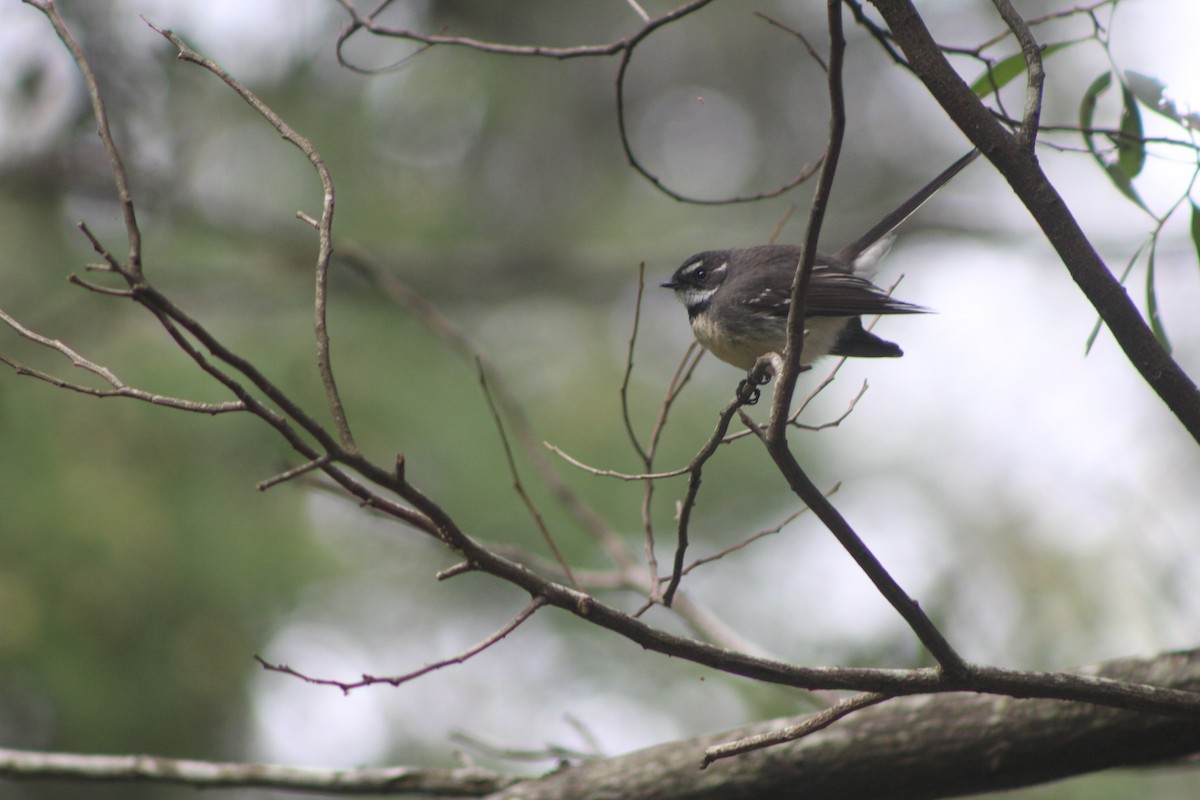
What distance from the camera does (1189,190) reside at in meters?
2.52

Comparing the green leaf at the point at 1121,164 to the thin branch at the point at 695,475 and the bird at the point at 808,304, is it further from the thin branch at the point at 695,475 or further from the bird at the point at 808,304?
the thin branch at the point at 695,475

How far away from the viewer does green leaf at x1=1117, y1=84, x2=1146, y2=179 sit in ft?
9.20

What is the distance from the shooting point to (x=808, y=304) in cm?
363

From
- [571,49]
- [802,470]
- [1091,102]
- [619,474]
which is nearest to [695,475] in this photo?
[802,470]

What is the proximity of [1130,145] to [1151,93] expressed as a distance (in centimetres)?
14

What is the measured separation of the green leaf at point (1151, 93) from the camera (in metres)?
2.64

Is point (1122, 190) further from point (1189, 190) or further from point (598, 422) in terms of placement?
point (598, 422)

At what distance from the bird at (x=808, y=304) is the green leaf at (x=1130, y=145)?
68 centimetres

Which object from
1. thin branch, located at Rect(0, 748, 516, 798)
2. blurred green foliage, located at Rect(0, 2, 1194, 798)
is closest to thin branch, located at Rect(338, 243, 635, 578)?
blurred green foliage, located at Rect(0, 2, 1194, 798)

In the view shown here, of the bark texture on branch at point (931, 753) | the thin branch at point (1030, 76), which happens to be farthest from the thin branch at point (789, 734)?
the thin branch at point (1030, 76)

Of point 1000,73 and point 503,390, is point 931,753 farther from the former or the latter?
point 503,390

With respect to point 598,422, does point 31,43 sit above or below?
above

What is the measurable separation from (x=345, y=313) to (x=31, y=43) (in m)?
3.36

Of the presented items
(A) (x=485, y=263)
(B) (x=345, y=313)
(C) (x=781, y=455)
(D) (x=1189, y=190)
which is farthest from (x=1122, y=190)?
(B) (x=345, y=313)
